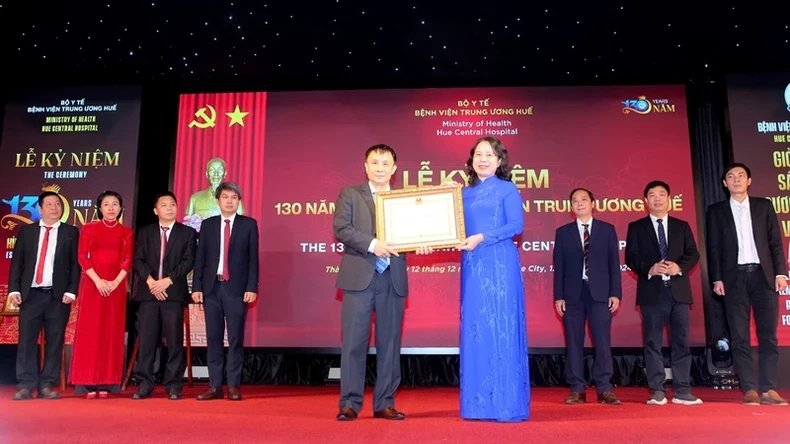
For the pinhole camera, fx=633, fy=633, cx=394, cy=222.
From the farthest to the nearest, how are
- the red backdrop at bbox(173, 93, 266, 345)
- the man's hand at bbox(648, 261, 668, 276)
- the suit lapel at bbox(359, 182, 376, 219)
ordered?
the red backdrop at bbox(173, 93, 266, 345)
the man's hand at bbox(648, 261, 668, 276)
the suit lapel at bbox(359, 182, 376, 219)

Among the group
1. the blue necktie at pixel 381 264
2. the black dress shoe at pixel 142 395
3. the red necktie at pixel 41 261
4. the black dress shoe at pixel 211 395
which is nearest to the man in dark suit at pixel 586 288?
the blue necktie at pixel 381 264

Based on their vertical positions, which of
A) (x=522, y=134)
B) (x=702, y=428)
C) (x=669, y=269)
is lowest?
(x=702, y=428)

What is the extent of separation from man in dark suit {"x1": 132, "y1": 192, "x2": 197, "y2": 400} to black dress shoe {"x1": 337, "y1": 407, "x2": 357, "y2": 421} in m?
1.79

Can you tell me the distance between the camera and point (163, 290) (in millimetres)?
4738

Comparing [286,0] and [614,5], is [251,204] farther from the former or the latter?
[614,5]

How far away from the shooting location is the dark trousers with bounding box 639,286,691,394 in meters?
4.47

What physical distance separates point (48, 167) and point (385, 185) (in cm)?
449

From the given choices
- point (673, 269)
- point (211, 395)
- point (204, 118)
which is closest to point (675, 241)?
point (673, 269)

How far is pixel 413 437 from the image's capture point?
2822 mm

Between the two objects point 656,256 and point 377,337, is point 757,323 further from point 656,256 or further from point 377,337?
point 377,337

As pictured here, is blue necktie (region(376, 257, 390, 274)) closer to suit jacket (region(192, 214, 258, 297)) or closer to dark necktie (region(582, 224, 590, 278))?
suit jacket (region(192, 214, 258, 297))

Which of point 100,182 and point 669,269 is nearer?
point 669,269

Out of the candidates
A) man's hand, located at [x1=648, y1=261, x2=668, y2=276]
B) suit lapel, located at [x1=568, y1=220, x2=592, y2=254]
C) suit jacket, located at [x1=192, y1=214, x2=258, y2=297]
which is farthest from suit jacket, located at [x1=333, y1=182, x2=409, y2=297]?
man's hand, located at [x1=648, y1=261, x2=668, y2=276]

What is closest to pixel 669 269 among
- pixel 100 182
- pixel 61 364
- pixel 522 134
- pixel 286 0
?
pixel 522 134
